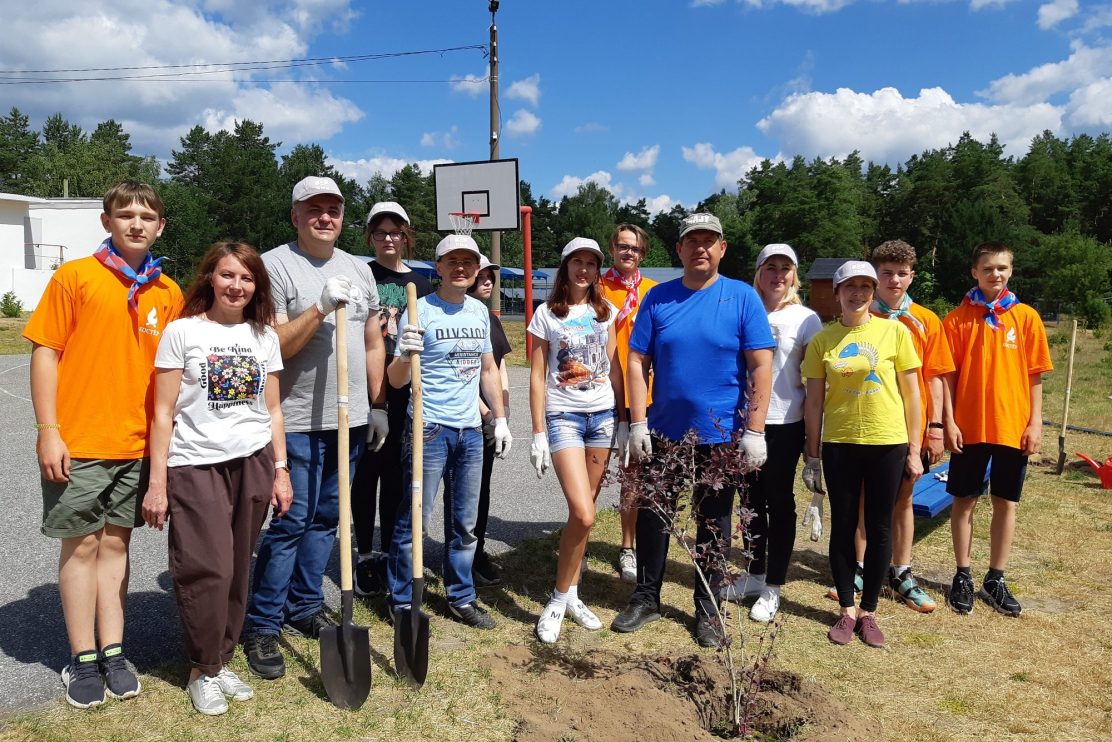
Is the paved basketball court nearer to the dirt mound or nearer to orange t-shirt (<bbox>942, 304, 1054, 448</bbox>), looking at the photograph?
the dirt mound

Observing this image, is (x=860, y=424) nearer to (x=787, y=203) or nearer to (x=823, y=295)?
(x=823, y=295)

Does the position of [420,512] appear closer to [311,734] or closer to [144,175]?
[311,734]

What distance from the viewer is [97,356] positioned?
113 inches

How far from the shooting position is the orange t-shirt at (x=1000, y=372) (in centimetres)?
413

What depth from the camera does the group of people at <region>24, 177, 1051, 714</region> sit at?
2.92m

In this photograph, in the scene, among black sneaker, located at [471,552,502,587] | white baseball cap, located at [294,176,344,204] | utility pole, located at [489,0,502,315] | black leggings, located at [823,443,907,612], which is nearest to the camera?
white baseball cap, located at [294,176,344,204]

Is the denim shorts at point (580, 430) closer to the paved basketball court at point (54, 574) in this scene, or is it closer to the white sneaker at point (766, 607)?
the white sneaker at point (766, 607)

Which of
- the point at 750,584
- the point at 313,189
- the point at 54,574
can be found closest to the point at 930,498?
the point at 750,584

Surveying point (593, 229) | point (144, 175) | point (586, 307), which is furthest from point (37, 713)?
point (144, 175)

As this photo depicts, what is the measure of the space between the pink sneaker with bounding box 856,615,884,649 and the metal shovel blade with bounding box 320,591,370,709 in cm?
249

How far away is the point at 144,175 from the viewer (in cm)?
7738

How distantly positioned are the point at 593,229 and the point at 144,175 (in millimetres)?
46884

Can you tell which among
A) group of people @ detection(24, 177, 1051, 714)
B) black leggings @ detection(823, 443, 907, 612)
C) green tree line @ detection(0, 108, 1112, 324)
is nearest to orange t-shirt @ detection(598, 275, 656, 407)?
group of people @ detection(24, 177, 1051, 714)

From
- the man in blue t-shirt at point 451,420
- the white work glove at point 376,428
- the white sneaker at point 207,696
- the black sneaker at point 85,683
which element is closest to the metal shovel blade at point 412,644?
the man in blue t-shirt at point 451,420
